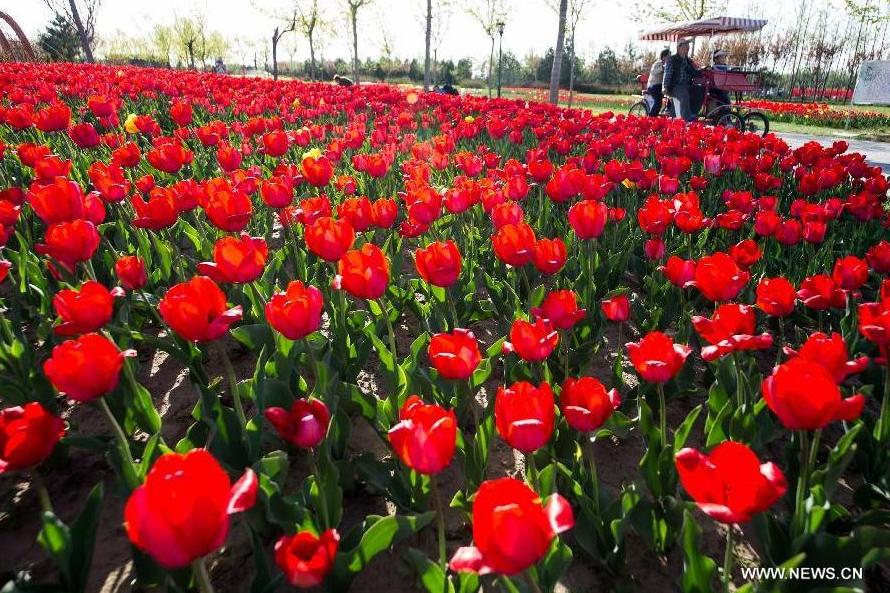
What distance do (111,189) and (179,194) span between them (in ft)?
1.18

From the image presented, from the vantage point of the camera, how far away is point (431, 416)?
3.78 ft

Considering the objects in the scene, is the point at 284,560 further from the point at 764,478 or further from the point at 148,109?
the point at 148,109

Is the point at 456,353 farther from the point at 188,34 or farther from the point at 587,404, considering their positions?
the point at 188,34

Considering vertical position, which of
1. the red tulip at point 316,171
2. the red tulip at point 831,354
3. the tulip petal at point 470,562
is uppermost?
the red tulip at point 316,171

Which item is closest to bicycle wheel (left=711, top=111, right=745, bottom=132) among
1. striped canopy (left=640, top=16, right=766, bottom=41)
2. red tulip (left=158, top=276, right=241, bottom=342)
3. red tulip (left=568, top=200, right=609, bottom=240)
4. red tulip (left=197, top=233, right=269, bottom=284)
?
striped canopy (left=640, top=16, right=766, bottom=41)

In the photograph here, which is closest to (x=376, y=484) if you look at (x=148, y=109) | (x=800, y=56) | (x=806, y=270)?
(x=806, y=270)

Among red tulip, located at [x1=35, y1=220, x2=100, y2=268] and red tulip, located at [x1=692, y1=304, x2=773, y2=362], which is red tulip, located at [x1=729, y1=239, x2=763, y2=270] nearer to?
red tulip, located at [x1=692, y1=304, x2=773, y2=362]

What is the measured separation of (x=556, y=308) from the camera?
1.83 m

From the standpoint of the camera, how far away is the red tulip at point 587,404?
1.37 metres

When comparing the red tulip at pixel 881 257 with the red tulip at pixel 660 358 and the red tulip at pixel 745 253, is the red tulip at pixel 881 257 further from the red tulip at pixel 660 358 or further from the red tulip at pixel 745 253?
the red tulip at pixel 660 358

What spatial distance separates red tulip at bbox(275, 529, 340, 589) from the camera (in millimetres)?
982

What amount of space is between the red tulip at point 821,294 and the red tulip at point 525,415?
1.22 meters

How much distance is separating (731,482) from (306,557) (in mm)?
806

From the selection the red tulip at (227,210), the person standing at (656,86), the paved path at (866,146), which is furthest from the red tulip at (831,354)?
the person standing at (656,86)
